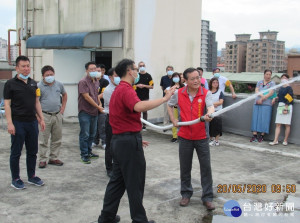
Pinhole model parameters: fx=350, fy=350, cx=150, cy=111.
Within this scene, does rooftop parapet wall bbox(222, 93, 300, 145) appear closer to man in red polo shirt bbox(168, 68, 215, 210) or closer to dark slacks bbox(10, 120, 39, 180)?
man in red polo shirt bbox(168, 68, 215, 210)

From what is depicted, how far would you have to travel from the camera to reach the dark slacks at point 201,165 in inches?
183

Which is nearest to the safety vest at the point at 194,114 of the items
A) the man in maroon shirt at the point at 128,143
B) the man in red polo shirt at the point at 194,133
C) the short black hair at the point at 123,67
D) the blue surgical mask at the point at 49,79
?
the man in red polo shirt at the point at 194,133

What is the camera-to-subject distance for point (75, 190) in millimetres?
5281

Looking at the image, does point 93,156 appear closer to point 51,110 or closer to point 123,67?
point 51,110

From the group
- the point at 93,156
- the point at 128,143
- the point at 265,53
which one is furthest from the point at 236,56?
the point at 128,143

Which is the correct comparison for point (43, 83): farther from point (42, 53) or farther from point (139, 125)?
point (42, 53)

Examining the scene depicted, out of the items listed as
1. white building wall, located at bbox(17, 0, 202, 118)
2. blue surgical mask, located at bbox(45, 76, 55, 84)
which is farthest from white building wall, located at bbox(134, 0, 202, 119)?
blue surgical mask, located at bbox(45, 76, 55, 84)

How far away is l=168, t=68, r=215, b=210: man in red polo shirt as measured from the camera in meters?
4.60

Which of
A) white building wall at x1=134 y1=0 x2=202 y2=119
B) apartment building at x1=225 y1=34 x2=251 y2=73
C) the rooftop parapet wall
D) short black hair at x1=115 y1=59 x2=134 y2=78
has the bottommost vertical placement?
the rooftop parapet wall

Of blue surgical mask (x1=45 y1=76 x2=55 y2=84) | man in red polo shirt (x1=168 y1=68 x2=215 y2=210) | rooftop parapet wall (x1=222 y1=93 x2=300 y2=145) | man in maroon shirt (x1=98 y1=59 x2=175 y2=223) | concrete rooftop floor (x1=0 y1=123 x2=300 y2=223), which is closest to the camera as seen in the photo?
man in maroon shirt (x1=98 y1=59 x2=175 y2=223)

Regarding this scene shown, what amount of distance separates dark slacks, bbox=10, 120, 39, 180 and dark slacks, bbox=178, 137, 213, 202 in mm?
2283

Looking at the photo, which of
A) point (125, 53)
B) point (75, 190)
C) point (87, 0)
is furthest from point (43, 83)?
point (87, 0)

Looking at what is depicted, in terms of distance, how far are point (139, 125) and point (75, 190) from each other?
2.03 meters

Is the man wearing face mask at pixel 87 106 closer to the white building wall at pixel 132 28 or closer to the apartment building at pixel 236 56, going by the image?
the white building wall at pixel 132 28
